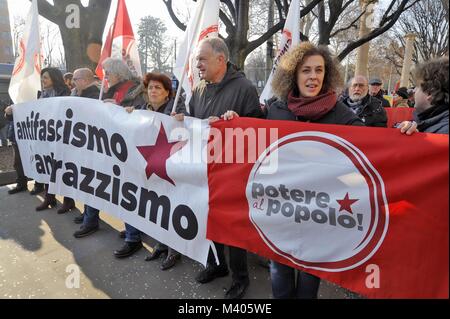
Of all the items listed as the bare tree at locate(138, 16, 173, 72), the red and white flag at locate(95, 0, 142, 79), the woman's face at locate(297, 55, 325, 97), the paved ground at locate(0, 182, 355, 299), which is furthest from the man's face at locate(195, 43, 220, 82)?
the bare tree at locate(138, 16, 173, 72)

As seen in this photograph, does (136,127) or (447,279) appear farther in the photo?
(136,127)

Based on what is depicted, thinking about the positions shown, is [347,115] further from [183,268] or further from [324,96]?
[183,268]

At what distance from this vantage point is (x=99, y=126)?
3186mm

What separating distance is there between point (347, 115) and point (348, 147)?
27cm

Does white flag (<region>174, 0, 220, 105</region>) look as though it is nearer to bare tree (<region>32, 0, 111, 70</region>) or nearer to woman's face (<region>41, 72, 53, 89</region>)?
woman's face (<region>41, 72, 53, 89</region>)

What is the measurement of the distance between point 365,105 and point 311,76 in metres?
1.74

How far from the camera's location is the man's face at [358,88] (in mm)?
3607

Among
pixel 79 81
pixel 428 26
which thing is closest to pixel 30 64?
pixel 79 81

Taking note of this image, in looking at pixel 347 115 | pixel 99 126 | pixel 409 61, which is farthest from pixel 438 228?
pixel 409 61

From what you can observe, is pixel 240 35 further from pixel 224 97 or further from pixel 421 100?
pixel 421 100

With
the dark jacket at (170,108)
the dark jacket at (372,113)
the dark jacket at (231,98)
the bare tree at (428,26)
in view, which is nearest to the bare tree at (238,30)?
the dark jacket at (372,113)

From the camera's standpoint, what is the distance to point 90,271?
116 inches

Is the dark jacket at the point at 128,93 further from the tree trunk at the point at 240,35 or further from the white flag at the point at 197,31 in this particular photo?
the tree trunk at the point at 240,35
